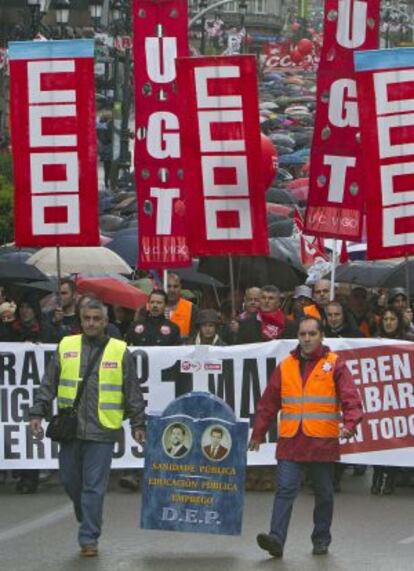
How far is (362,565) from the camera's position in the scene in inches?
412

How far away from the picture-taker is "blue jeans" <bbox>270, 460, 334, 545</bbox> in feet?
34.9

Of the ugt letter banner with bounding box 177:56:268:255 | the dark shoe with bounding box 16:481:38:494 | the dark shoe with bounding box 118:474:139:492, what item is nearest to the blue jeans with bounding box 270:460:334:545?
the dark shoe with bounding box 118:474:139:492

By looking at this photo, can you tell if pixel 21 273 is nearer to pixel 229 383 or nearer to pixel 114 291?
pixel 114 291

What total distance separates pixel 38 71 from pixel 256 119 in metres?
1.72

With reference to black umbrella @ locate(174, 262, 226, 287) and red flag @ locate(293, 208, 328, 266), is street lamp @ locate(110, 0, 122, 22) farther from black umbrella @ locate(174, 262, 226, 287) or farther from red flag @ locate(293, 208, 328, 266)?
red flag @ locate(293, 208, 328, 266)

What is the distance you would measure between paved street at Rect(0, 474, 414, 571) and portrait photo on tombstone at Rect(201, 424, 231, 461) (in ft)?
1.81

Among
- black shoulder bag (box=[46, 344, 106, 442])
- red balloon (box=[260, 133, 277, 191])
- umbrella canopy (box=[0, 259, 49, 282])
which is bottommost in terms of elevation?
black shoulder bag (box=[46, 344, 106, 442])

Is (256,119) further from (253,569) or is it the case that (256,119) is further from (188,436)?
(253,569)

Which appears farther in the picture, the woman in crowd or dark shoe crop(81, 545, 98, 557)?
the woman in crowd

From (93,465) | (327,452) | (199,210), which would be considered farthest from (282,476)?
(199,210)

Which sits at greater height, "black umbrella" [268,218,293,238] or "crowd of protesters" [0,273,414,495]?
"black umbrella" [268,218,293,238]

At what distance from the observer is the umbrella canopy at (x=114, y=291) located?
17.5m

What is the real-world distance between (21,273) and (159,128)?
126 inches

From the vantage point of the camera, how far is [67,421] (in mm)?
10688
